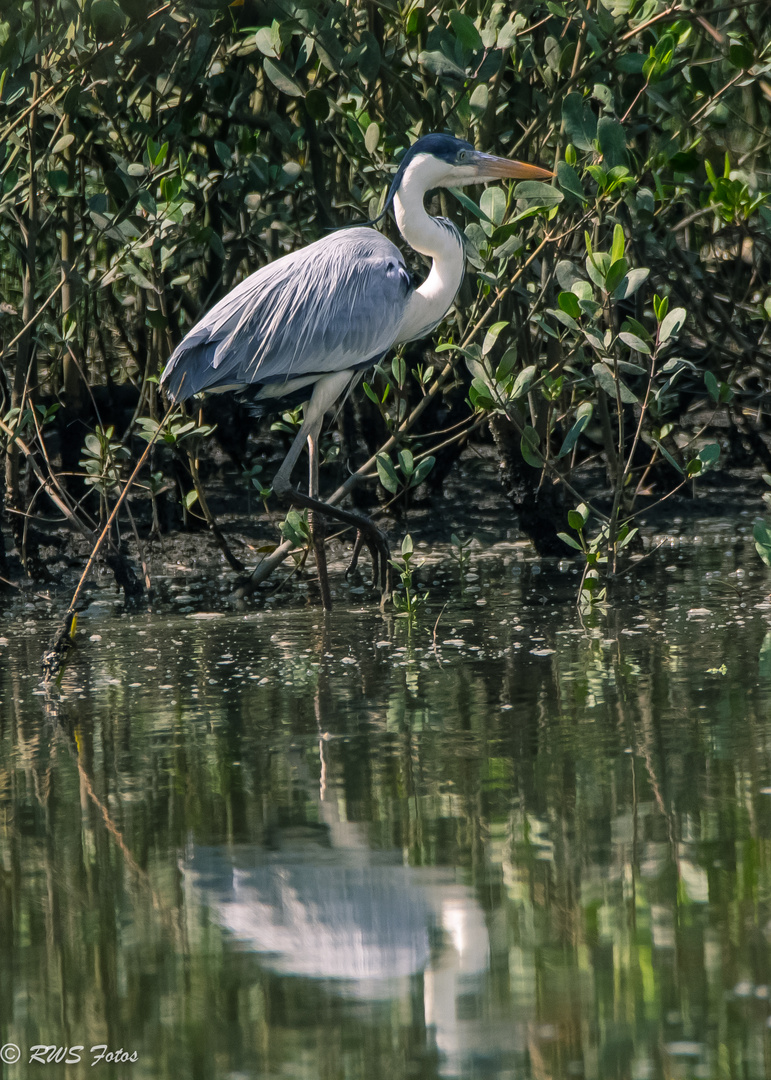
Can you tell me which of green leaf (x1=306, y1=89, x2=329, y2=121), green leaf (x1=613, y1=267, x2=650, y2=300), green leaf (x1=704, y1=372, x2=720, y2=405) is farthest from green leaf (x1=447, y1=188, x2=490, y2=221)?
green leaf (x1=704, y1=372, x2=720, y2=405)

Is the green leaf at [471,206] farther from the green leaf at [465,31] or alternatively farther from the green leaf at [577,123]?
the green leaf at [465,31]

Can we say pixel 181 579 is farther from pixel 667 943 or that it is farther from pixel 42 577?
pixel 667 943

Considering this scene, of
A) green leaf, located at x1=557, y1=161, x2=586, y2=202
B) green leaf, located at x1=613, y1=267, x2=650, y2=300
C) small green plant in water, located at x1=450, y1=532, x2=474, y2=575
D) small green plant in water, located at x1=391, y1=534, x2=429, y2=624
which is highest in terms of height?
green leaf, located at x1=557, y1=161, x2=586, y2=202

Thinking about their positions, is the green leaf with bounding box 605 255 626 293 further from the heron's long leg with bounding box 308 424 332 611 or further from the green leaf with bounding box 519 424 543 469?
the heron's long leg with bounding box 308 424 332 611

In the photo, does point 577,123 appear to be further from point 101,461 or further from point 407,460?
point 101,461

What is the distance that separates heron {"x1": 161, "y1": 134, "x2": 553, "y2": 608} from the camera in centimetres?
570

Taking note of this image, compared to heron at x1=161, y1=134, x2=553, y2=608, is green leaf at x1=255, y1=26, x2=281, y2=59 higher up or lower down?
higher up

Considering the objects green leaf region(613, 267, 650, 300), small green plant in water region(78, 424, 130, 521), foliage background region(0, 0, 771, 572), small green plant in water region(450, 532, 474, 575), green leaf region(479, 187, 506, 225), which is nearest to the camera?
green leaf region(613, 267, 650, 300)

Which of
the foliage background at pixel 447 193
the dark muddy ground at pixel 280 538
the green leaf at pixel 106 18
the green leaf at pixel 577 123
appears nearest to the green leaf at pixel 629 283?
the foliage background at pixel 447 193

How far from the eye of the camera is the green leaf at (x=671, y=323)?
4887 mm

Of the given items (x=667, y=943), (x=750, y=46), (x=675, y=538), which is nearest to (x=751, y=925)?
(x=667, y=943)

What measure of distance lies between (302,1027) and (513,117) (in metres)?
5.50

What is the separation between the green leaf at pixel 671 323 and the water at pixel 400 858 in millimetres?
1079

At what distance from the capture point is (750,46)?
528 centimetres
